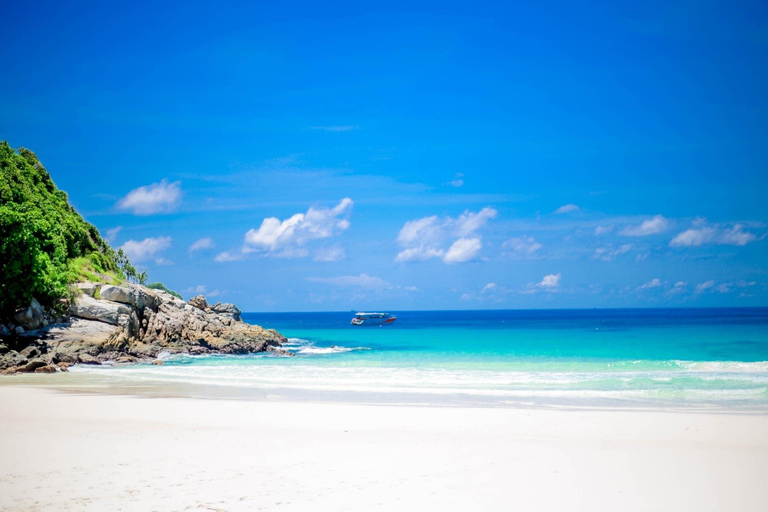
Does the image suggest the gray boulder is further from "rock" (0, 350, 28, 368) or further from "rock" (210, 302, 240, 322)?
"rock" (210, 302, 240, 322)

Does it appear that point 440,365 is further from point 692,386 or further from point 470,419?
point 470,419

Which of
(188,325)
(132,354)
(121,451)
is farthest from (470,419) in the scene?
(188,325)

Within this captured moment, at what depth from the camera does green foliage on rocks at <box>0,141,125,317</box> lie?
29.5 m

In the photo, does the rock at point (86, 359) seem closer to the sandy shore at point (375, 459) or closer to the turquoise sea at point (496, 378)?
the turquoise sea at point (496, 378)

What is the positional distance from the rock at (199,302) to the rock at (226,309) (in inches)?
143

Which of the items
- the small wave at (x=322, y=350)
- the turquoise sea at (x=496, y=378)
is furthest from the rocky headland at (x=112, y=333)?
the turquoise sea at (x=496, y=378)

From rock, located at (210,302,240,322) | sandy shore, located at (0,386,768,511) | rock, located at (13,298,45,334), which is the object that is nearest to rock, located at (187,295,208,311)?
rock, located at (210,302,240,322)

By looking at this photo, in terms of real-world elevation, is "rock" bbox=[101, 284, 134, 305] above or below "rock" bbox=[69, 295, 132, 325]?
above

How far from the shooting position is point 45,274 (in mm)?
30844

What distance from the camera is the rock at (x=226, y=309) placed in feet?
185

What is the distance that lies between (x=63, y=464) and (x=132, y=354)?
86.5 feet

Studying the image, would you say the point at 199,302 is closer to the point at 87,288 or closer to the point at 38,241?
the point at 87,288

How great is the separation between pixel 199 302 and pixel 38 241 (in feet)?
72.3

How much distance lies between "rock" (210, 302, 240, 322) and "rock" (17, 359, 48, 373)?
98.7 ft
